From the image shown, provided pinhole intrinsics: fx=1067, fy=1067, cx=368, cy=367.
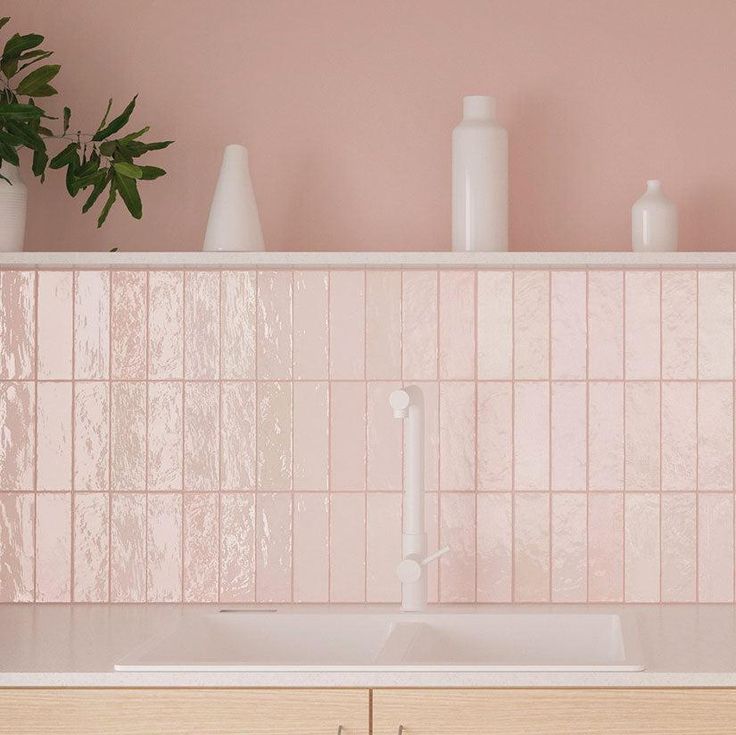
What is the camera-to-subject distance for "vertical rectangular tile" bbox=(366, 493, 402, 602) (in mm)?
2129

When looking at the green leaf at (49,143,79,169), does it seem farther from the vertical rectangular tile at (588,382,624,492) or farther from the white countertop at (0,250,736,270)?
the vertical rectangular tile at (588,382,624,492)

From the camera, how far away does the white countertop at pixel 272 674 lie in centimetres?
158

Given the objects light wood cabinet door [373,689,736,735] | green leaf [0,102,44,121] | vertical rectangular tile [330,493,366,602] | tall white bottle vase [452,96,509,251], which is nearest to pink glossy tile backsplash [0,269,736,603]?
vertical rectangular tile [330,493,366,602]

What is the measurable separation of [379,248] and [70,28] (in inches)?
31.3

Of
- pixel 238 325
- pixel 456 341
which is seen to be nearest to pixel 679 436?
pixel 456 341

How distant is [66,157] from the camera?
6.78 feet

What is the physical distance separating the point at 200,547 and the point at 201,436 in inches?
8.7

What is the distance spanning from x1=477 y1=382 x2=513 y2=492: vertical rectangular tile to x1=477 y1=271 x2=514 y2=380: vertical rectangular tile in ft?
0.10

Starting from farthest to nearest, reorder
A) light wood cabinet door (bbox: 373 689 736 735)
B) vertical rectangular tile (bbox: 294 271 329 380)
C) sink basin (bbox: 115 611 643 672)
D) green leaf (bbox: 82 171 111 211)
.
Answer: vertical rectangular tile (bbox: 294 271 329 380), green leaf (bbox: 82 171 111 211), sink basin (bbox: 115 611 643 672), light wood cabinet door (bbox: 373 689 736 735)

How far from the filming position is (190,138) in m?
2.21

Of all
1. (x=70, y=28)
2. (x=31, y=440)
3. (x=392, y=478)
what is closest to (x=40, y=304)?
(x=31, y=440)

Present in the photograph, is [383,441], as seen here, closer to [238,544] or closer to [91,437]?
[238,544]

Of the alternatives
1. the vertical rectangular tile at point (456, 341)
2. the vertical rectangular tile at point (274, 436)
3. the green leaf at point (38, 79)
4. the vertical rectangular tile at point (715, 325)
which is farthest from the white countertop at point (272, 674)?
the green leaf at point (38, 79)

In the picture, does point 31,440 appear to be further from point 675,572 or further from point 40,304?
point 675,572
